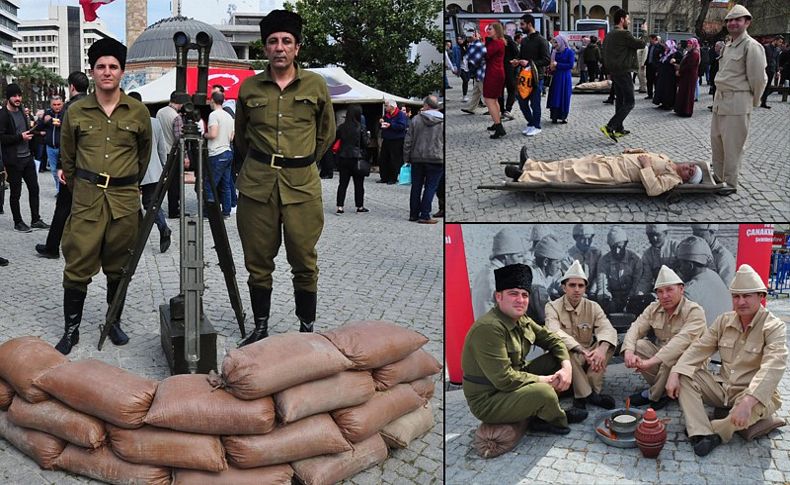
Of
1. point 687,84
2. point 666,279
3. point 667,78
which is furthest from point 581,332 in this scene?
point 667,78

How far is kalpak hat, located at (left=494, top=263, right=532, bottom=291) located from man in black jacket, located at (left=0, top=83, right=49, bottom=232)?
7266 mm

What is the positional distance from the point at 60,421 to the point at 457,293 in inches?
85.6

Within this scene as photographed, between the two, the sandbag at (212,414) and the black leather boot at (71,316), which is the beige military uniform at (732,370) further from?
the black leather boot at (71,316)

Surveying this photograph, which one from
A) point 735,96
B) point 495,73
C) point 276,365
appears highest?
point 495,73

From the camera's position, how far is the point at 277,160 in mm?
4703

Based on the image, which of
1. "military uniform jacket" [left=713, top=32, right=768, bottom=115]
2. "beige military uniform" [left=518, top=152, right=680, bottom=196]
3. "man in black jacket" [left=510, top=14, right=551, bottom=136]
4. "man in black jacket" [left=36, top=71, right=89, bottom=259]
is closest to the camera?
"beige military uniform" [left=518, top=152, right=680, bottom=196]

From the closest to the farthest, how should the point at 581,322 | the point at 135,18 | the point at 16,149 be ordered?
the point at 581,322 < the point at 16,149 < the point at 135,18

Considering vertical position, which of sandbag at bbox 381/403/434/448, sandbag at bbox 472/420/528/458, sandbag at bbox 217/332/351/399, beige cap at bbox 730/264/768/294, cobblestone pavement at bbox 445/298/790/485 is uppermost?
beige cap at bbox 730/264/768/294

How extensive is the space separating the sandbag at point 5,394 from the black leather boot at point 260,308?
1432 mm

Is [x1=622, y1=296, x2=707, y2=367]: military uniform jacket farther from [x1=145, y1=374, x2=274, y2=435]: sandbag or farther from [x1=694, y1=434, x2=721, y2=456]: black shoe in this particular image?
[x1=145, y1=374, x2=274, y2=435]: sandbag

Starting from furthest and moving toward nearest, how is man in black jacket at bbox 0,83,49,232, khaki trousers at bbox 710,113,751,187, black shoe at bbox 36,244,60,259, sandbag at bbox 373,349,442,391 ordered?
1. man in black jacket at bbox 0,83,49,232
2. black shoe at bbox 36,244,60,259
3. khaki trousers at bbox 710,113,751,187
4. sandbag at bbox 373,349,442,391

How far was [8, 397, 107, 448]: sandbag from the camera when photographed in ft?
12.0

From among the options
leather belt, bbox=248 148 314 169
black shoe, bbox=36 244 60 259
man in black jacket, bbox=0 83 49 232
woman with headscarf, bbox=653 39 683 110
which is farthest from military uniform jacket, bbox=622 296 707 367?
man in black jacket, bbox=0 83 49 232

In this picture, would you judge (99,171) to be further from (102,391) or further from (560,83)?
Answer: (560,83)
